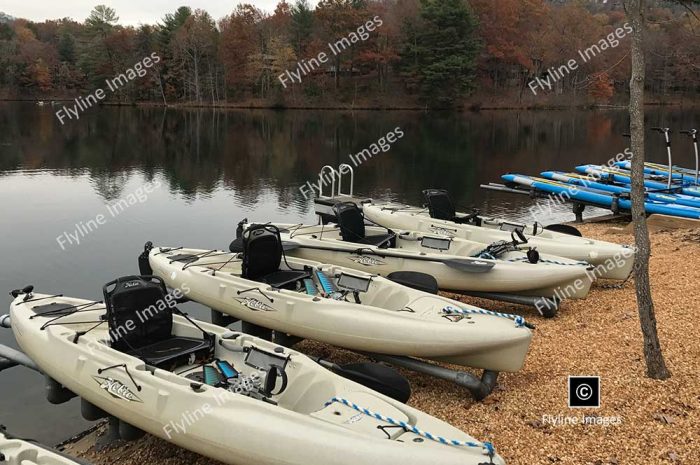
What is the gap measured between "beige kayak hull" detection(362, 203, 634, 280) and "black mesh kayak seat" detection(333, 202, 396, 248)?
1.30 metres

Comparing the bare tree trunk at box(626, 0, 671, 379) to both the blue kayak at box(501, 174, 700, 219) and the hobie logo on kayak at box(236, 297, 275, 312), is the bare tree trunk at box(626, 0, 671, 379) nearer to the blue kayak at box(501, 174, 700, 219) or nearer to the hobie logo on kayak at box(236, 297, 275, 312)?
the hobie logo on kayak at box(236, 297, 275, 312)

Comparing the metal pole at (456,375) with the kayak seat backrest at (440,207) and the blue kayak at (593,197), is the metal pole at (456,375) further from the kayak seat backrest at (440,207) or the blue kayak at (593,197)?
the blue kayak at (593,197)


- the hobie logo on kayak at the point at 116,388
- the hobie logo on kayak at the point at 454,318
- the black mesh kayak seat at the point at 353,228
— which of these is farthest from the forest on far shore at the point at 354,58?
the hobie logo on kayak at the point at 116,388

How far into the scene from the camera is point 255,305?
7613mm

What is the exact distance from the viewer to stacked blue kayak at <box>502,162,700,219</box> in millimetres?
14477

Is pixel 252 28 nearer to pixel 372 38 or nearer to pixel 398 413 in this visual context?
pixel 372 38

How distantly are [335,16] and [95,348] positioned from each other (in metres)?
55.6

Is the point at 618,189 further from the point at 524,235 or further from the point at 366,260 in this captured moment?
the point at 366,260

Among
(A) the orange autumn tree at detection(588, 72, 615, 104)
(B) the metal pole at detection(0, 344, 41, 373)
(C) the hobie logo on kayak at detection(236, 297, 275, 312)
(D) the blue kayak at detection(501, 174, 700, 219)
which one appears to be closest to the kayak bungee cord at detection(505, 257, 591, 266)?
(C) the hobie logo on kayak at detection(236, 297, 275, 312)

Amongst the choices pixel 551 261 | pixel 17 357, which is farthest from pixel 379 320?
pixel 17 357

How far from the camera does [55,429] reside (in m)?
6.83

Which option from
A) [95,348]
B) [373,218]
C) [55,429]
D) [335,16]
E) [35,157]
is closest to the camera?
[95,348]

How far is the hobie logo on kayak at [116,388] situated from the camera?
17.9 ft

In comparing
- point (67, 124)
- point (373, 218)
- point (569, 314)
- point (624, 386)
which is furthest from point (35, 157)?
point (624, 386)
